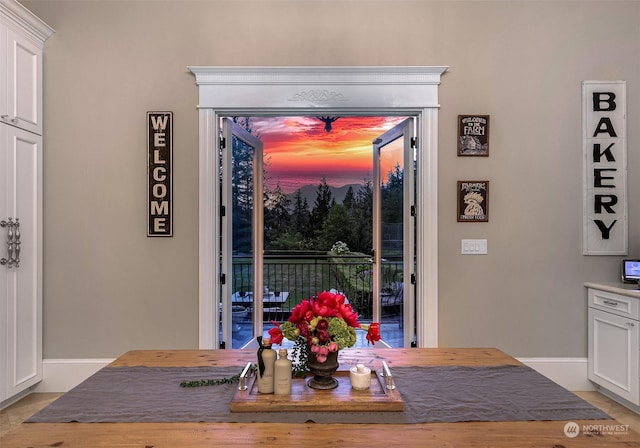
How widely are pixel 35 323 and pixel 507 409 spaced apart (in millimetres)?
3236

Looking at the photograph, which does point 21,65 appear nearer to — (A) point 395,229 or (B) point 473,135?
(A) point 395,229

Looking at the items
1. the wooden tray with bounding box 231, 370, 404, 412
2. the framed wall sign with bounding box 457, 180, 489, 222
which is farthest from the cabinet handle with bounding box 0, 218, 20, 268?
the framed wall sign with bounding box 457, 180, 489, 222

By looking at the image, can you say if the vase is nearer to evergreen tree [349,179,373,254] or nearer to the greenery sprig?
the greenery sprig

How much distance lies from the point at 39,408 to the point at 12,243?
1.17 metres

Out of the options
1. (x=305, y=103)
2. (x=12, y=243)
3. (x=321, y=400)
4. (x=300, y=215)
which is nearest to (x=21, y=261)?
(x=12, y=243)

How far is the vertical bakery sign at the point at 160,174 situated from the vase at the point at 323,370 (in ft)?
6.91

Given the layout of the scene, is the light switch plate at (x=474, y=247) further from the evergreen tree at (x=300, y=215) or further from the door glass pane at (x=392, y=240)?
the evergreen tree at (x=300, y=215)

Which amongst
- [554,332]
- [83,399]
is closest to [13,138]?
[83,399]

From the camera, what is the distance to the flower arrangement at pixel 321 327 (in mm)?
1343

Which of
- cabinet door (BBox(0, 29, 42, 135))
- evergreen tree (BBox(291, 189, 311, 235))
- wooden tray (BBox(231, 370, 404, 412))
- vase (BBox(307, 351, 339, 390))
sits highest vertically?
cabinet door (BBox(0, 29, 42, 135))

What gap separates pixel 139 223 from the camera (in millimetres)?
3113

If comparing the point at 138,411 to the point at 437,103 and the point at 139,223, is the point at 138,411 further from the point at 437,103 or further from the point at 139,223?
the point at 437,103

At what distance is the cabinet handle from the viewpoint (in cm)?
273

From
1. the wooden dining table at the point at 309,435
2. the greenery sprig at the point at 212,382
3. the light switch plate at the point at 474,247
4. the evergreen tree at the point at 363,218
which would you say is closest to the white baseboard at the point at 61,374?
the greenery sprig at the point at 212,382
